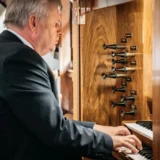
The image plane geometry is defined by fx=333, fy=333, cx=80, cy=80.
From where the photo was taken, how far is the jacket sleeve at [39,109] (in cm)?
140

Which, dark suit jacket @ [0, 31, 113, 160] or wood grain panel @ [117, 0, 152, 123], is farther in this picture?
wood grain panel @ [117, 0, 152, 123]

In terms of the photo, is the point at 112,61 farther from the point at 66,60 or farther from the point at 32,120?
the point at 32,120

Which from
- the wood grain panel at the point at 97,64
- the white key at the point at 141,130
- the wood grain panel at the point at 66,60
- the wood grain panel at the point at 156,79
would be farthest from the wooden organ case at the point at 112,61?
the wood grain panel at the point at 156,79

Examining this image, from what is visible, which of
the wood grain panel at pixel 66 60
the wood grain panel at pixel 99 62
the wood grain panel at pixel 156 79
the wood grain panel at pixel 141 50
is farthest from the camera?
the wood grain panel at pixel 66 60

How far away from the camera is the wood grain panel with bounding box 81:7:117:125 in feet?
9.24

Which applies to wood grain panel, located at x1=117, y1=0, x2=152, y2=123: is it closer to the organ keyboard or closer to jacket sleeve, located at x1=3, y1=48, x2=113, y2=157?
the organ keyboard

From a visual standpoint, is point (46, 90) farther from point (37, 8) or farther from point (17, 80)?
point (37, 8)

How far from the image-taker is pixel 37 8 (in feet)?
5.18

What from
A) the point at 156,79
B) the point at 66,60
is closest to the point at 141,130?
the point at 156,79

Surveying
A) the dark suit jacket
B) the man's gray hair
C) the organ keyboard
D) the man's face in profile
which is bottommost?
the organ keyboard

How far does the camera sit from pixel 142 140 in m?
1.99

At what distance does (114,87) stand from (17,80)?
1.50 m

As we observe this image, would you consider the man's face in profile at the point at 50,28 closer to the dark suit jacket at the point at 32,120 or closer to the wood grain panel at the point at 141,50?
the dark suit jacket at the point at 32,120

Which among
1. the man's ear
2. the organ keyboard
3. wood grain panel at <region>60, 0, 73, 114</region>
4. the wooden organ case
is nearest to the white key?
the organ keyboard
